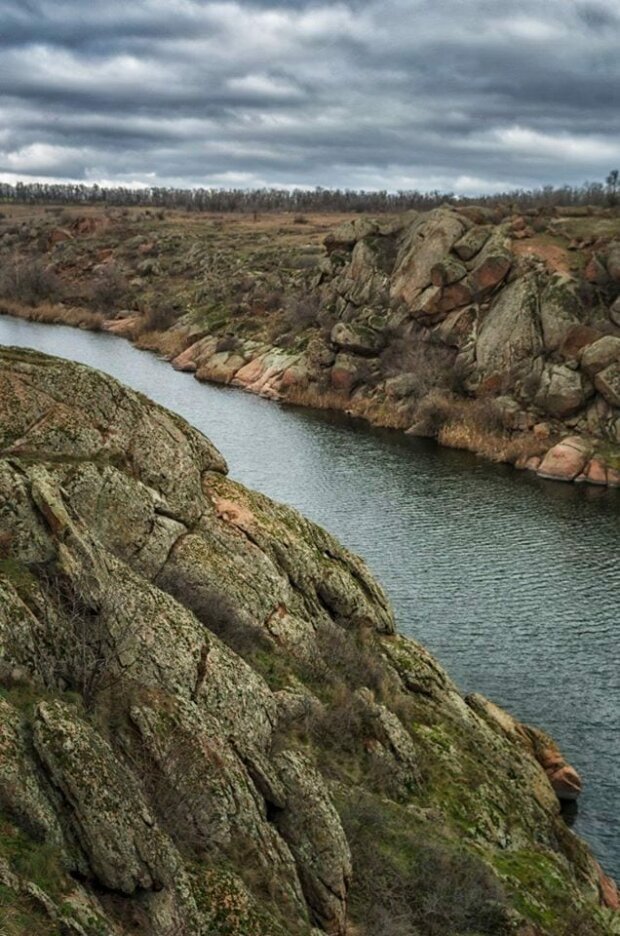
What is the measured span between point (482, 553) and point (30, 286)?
104584 mm

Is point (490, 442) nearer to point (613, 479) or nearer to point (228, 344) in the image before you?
point (613, 479)

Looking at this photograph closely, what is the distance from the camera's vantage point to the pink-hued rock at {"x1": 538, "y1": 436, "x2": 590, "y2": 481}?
67062mm

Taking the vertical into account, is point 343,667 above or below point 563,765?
above

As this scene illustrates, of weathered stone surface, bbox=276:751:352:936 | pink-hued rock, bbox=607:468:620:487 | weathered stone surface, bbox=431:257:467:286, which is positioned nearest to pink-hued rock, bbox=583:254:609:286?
weathered stone surface, bbox=431:257:467:286

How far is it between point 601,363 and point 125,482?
56738 millimetres

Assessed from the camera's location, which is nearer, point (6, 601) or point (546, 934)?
point (6, 601)

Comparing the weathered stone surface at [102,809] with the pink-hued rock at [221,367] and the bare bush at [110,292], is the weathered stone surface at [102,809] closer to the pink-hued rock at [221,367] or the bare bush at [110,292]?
the pink-hued rock at [221,367]

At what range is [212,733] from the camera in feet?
59.0

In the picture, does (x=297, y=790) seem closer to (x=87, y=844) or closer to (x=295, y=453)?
(x=87, y=844)

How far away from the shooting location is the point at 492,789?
24672 millimetres

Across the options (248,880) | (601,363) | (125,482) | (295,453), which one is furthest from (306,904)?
(601,363)

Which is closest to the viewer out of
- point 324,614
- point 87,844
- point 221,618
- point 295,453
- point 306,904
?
point 87,844

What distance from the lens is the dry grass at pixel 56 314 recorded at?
125875 millimetres

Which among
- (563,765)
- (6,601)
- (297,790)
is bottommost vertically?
(563,765)
